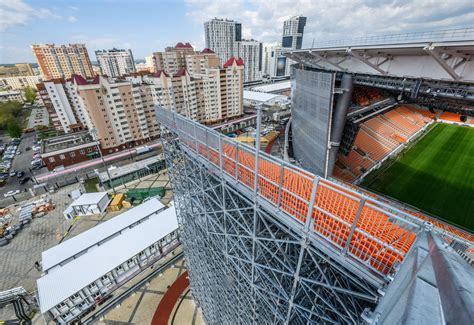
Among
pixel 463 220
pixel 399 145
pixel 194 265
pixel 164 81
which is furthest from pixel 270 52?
→ pixel 194 265

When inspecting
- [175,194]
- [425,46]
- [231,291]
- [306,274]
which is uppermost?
[425,46]

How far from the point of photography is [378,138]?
90.8 ft

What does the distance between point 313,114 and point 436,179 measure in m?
18.6

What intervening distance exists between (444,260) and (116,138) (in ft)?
125

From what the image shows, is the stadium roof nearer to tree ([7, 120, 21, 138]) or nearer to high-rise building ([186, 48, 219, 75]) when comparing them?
high-rise building ([186, 48, 219, 75])

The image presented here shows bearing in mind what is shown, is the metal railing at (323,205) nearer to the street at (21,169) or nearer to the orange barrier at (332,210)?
the orange barrier at (332,210)

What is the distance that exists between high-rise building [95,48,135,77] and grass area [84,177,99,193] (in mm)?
75801

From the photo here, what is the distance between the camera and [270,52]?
271 ft

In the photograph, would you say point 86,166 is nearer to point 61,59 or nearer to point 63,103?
point 63,103

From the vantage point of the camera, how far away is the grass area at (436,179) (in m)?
17.5

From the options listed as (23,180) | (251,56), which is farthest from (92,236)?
(251,56)

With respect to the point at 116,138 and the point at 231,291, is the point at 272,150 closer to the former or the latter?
the point at 231,291

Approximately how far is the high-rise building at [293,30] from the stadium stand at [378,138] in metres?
66.7

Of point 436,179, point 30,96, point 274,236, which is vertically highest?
point 274,236
